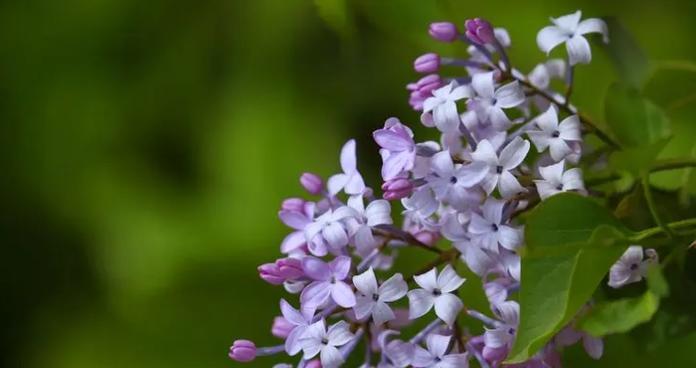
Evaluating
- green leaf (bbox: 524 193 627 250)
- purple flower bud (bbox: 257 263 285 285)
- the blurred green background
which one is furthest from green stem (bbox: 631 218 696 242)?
the blurred green background

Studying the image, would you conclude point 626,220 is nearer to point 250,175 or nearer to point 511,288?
point 511,288

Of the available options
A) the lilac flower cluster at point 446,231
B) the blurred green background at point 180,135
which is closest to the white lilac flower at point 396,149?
the lilac flower cluster at point 446,231

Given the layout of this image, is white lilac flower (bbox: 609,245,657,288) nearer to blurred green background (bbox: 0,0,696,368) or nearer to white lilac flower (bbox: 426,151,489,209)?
white lilac flower (bbox: 426,151,489,209)

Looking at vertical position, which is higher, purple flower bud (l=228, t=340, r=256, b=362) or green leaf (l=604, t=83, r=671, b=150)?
green leaf (l=604, t=83, r=671, b=150)

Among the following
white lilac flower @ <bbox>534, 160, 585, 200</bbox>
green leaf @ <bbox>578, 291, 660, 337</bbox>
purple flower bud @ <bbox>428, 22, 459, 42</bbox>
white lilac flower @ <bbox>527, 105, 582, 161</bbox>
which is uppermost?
purple flower bud @ <bbox>428, 22, 459, 42</bbox>

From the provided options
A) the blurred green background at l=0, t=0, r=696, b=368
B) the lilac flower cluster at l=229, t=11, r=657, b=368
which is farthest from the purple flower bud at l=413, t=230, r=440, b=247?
the blurred green background at l=0, t=0, r=696, b=368

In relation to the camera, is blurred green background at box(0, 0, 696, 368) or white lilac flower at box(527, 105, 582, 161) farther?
blurred green background at box(0, 0, 696, 368)
